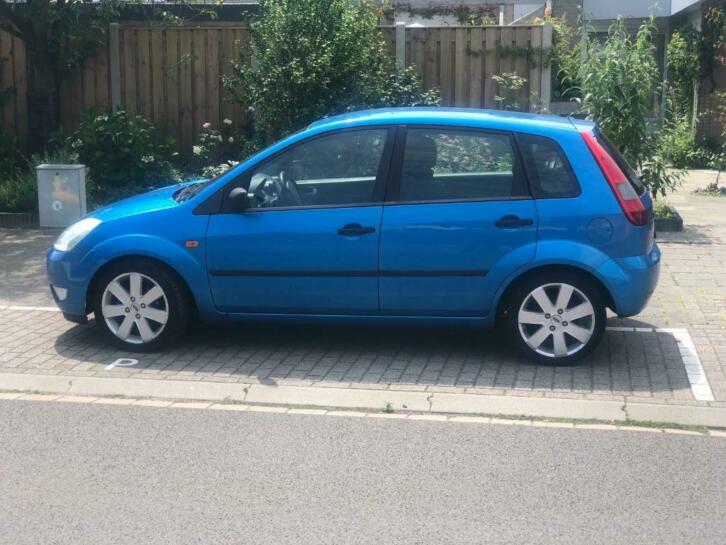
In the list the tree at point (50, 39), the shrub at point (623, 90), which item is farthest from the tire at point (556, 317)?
the tree at point (50, 39)

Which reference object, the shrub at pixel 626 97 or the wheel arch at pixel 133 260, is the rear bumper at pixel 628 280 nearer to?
the wheel arch at pixel 133 260

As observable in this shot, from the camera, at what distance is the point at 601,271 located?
→ 641 centimetres

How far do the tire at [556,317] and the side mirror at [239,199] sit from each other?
194 centimetres

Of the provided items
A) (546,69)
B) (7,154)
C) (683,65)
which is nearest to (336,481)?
(546,69)

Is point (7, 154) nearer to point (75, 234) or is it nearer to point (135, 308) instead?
point (75, 234)

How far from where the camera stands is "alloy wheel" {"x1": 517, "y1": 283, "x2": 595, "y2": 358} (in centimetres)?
650

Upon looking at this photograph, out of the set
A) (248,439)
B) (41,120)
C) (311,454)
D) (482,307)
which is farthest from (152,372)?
(41,120)

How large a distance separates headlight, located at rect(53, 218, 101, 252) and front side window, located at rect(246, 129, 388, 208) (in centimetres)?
120

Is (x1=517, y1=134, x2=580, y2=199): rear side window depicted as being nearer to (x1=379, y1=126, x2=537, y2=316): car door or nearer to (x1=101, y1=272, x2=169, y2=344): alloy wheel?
(x1=379, y1=126, x2=537, y2=316): car door

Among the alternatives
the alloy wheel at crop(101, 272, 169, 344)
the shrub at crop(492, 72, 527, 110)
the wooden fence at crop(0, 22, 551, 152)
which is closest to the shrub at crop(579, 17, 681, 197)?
the shrub at crop(492, 72, 527, 110)

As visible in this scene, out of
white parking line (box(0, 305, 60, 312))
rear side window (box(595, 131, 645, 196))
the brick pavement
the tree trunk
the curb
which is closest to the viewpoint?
the curb

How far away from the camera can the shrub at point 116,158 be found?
A: 1243 centimetres

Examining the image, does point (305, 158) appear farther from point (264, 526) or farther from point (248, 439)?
point (264, 526)

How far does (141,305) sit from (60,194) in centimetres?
483
